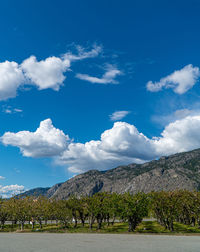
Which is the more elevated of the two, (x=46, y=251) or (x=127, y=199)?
(x=127, y=199)

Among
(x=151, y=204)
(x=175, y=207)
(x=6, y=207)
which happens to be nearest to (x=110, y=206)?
(x=151, y=204)

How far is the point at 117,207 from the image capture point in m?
60.4

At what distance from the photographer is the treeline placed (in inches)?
2281

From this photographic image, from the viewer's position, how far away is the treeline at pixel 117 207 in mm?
57938

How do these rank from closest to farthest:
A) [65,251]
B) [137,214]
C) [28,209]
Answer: [65,251] < [137,214] < [28,209]

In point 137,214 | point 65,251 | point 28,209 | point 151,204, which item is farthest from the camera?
point 28,209

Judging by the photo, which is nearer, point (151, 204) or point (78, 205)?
point (151, 204)

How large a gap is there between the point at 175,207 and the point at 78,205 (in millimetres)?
29141

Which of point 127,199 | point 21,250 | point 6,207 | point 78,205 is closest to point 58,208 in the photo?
point 78,205

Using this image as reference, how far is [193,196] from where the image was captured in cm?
6366

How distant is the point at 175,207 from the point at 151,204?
6117 millimetres

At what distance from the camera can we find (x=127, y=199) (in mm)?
59156

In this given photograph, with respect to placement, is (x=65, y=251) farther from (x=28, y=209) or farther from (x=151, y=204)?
(x=28, y=209)

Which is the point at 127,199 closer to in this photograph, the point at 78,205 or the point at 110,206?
the point at 110,206
